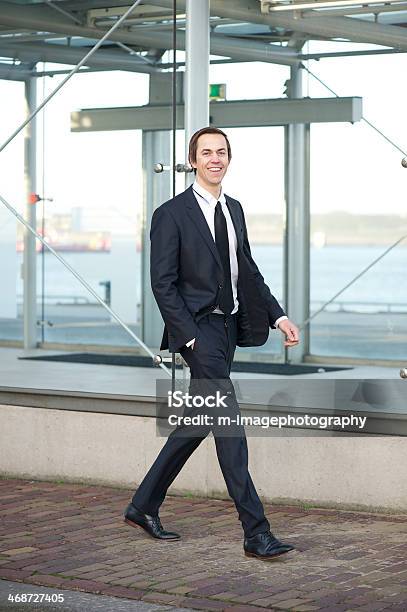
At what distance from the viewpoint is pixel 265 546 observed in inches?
241

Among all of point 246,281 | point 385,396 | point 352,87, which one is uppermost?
Result: point 352,87

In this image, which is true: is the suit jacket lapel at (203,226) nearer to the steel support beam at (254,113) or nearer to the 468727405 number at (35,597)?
the 468727405 number at (35,597)

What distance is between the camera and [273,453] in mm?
7500

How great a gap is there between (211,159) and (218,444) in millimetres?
1251

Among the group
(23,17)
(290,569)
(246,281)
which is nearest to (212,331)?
(246,281)

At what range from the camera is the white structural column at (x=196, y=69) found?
25.9 feet

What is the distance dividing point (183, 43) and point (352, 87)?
241 centimetres

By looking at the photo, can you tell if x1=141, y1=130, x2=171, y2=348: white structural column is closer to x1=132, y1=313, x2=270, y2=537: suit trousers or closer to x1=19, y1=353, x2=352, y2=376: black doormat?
x1=19, y1=353, x2=352, y2=376: black doormat

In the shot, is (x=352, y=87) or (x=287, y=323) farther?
(x=352, y=87)

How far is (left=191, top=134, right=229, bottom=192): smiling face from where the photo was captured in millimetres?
6324

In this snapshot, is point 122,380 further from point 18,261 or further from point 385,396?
point 18,261

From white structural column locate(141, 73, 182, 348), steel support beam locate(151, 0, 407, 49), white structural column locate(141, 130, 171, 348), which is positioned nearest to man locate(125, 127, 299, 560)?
steel support beam locate(151, 0, 407, 49)

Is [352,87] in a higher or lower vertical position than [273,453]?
higher

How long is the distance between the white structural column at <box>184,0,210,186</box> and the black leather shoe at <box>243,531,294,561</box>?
8.12 ft
